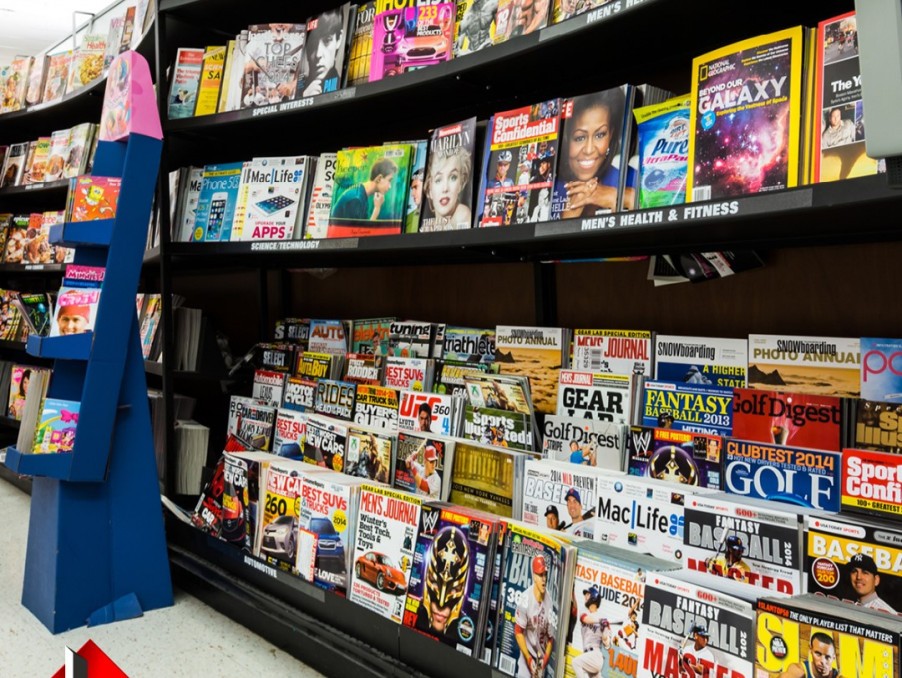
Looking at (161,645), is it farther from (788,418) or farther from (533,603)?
(788,418)

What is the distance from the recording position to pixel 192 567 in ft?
8.23

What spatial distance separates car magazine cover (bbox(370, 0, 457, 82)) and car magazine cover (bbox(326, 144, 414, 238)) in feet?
0.71

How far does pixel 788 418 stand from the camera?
4.78ft

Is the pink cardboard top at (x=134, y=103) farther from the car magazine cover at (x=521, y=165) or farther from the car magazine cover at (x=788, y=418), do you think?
the car magazine cover at (x=788, y=418)

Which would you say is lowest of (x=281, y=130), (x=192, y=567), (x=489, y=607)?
(x=192, y=567)

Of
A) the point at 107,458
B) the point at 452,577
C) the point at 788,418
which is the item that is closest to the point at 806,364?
the point at 788,418

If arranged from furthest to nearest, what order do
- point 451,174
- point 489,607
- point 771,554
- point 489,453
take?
point 451,174
point 489,453
point 489,607
point 771,554

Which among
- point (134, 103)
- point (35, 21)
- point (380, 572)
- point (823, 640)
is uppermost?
point (35, 21)

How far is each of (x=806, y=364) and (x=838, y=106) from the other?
540mm

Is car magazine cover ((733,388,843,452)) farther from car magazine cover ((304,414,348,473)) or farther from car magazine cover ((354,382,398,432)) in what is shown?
car magazine cover ((304,414,348,473))

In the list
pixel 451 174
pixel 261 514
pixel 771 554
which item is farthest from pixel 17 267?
pixel 771 554

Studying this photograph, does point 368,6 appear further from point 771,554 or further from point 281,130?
point 771,554

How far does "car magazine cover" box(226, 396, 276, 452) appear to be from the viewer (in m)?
2.52

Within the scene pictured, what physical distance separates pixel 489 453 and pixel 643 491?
430mm
